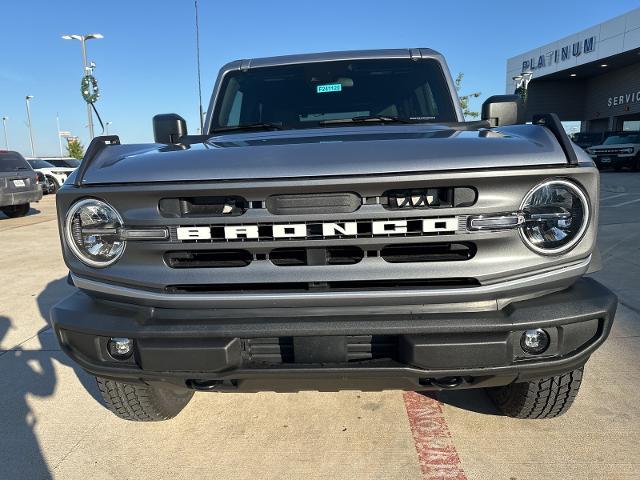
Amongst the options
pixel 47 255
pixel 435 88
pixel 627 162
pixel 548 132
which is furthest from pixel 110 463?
pixel 627 162

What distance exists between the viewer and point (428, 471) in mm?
2197

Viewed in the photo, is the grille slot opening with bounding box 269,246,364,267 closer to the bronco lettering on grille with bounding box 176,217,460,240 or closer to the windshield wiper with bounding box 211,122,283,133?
the bronco lettering on grille with bounding box 176,217,460,240

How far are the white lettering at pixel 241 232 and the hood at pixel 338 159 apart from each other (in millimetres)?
183

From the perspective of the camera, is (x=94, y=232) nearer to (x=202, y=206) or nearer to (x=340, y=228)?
(x=202, y=206)

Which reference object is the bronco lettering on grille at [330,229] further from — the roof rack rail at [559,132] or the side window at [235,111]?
the side window at [235,111]

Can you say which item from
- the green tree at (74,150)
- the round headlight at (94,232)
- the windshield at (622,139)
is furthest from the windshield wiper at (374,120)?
the green tree at (74,150)

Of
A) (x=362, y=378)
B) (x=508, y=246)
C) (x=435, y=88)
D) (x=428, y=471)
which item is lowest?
(x=428, y=471)

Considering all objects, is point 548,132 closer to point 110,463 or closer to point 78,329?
point 78,329

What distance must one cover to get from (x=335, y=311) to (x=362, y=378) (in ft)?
0.89

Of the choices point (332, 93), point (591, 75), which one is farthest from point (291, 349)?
point (591, 75)

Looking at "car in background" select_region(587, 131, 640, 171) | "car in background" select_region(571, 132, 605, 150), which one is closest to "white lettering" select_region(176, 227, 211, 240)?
"car in background" select_region(587, 131, 640, 171)

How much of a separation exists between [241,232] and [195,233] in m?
0.18

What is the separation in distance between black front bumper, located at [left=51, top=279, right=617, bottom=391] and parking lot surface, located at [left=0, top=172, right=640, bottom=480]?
59cm

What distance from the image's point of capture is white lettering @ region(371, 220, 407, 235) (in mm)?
1774
